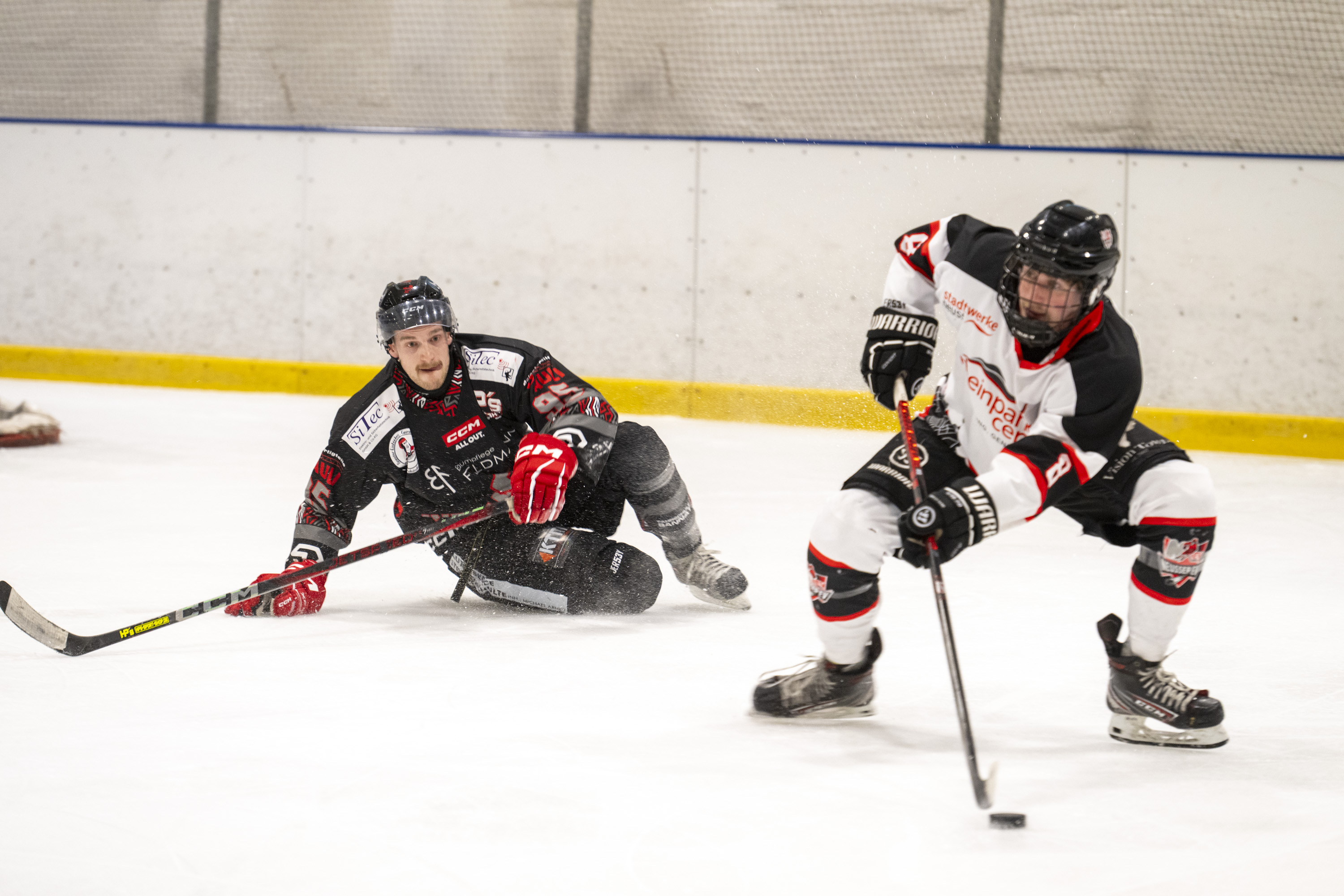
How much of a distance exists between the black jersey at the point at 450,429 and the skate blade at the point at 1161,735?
122 centimetres

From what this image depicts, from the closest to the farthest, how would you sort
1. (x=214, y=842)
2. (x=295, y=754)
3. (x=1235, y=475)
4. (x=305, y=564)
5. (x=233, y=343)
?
1. (x=214, y=842)
2. (x=295, y=754)
3. (x=305, y=564)
4. (x=1235, y=475)
5. (x=233, y=343)

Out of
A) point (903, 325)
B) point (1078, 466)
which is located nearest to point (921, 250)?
point (903, 325)

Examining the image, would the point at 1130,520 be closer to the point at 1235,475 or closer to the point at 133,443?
the point at 1235,475

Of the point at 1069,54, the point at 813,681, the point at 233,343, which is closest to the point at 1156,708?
the point at 813,681

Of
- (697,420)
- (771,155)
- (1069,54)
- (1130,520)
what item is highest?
(1069,54)

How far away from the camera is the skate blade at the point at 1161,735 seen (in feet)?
6.89

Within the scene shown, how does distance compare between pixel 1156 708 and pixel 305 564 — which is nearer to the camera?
pixel 1156 708

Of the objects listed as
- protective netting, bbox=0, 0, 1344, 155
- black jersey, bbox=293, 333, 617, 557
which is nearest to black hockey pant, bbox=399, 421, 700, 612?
black jersey, bbox=293, 333, 617, 557

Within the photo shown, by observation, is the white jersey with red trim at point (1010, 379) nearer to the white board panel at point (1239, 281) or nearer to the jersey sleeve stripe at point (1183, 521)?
the jersey sleeve stripe at point (1183, 521)

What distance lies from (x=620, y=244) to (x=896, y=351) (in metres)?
4.56

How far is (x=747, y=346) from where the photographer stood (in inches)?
262

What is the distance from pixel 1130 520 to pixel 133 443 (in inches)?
174

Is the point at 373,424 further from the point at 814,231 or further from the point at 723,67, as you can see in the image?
the point at 723,67

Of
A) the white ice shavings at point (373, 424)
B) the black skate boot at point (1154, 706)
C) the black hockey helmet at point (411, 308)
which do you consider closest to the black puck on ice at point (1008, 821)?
the black skate boot at point (1154, 706)
